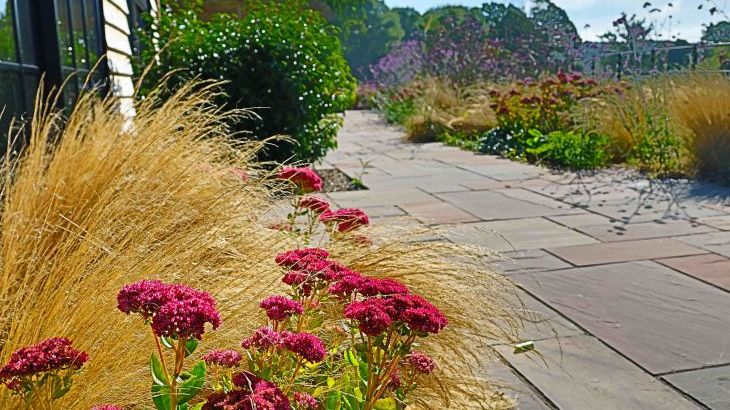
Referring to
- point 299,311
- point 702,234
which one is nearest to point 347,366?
point 299,311

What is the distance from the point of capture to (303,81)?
5.36 meters

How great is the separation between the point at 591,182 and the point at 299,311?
15.7 feet

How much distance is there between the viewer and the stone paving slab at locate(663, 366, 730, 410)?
1.94 meters

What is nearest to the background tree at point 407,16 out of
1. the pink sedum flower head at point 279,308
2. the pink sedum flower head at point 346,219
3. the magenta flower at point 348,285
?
the pink sedum flower head at point 346,219

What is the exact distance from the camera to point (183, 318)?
1013mm

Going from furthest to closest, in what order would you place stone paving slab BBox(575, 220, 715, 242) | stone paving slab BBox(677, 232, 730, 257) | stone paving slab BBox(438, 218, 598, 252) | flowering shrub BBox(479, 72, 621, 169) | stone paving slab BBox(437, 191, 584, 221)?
flowering shrub BBox(479, 72, 621, 169) → stone paving slab BBox(437, 191, 584, 221) → stone paving slab BBox(575, 220, 715, 242) → stone paving slab BBox(438, 218, 598, 252) → stone paving slab BBox(677, 232, 730, 257)

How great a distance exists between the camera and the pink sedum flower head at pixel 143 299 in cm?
106

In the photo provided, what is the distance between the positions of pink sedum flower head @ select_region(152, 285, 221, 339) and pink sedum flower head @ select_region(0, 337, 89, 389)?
14 centimetres

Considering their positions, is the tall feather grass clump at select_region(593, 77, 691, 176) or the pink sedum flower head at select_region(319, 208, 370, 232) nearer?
the pink sedum flower head at select_region(319, 208, 370, 232)

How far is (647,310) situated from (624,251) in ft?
2.97

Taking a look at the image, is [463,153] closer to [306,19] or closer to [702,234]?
[306,19]

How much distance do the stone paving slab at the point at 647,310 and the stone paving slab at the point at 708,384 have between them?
2.1 inches

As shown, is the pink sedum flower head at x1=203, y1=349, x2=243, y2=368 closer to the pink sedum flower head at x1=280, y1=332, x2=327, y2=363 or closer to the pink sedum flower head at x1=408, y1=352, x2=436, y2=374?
the pink sedum flower head at x1=280, y1=332, x2=327, y2=363

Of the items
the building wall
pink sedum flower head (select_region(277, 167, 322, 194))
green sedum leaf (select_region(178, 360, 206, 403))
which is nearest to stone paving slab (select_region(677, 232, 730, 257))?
pink sedum flower head (select_region(277, 167, 322, 194))
